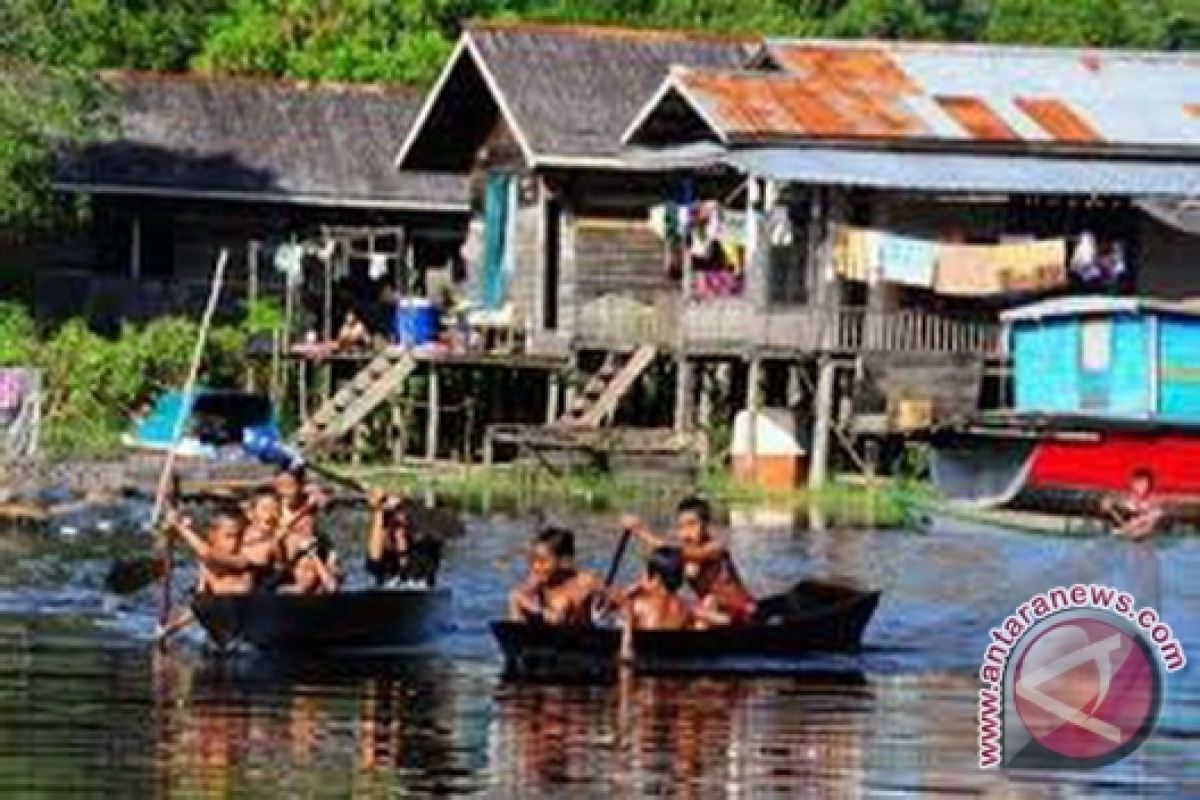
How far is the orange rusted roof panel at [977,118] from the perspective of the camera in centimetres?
4241

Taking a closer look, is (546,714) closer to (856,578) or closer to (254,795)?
(254,795)

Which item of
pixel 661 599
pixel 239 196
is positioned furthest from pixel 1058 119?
pixel 661 599

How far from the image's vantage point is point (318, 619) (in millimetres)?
25172

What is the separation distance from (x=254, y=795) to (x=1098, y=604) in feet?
20.5

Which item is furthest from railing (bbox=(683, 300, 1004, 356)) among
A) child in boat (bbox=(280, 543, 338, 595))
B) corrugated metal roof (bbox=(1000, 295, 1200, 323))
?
child in boat (bbox=(280, 543, 338, 595))

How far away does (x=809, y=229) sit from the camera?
144ft

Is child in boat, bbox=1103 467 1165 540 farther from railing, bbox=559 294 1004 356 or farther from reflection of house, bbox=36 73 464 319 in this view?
reflection of house, bbox=36 73 464 319

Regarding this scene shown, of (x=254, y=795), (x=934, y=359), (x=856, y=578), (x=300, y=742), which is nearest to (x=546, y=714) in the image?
(x=300, y=742)

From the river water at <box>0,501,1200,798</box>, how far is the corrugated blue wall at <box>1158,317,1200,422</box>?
7.40 metres

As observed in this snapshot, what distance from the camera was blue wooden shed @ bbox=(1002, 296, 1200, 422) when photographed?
38594 mm

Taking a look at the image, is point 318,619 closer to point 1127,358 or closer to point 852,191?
point 1127,358

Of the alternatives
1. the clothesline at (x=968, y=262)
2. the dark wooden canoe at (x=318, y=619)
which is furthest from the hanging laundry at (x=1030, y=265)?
the dark wooden canoe at (x=318, y=619)

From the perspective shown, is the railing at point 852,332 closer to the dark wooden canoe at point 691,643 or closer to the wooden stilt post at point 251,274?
the wooden stilt post at point 251,274

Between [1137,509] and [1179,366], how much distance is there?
6.34 meters
